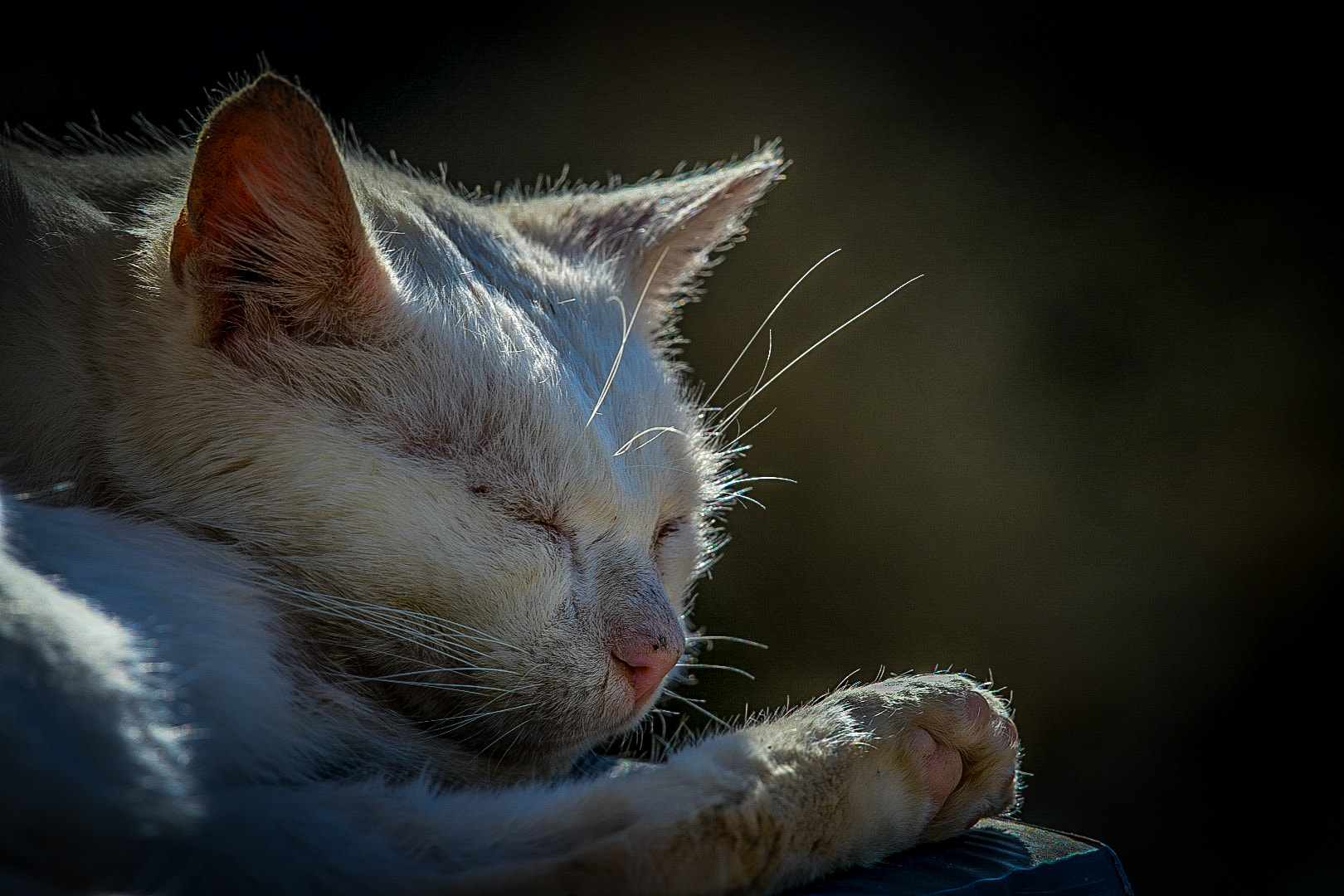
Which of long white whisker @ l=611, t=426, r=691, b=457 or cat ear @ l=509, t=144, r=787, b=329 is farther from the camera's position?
cat ear @ l=509, t=144, r=787, b=329

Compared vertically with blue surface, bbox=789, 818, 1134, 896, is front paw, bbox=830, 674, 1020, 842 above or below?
above

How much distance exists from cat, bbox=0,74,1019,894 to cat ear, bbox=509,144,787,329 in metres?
0.21

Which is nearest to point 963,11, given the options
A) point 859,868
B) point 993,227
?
point 993,227

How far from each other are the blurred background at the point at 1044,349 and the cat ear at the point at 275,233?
3.87 ft

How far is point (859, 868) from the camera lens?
56 cm

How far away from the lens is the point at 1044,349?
191cm

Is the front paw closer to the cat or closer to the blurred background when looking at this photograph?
the cat

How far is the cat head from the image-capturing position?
0.65 metres

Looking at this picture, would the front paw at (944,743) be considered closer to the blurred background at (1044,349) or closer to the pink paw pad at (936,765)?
the pink paw pad at (936,765)

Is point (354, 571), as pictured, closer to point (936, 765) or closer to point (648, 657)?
point (648, 657)

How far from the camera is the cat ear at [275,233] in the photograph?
0.62 m

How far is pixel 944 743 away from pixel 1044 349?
1.43m

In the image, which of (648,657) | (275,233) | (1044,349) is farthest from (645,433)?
(1044,349)

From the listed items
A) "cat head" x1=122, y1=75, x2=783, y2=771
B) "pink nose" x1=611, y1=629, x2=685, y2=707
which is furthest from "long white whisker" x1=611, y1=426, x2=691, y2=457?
"pink nose" x1=611, y1=629, x2=685, y2=707
